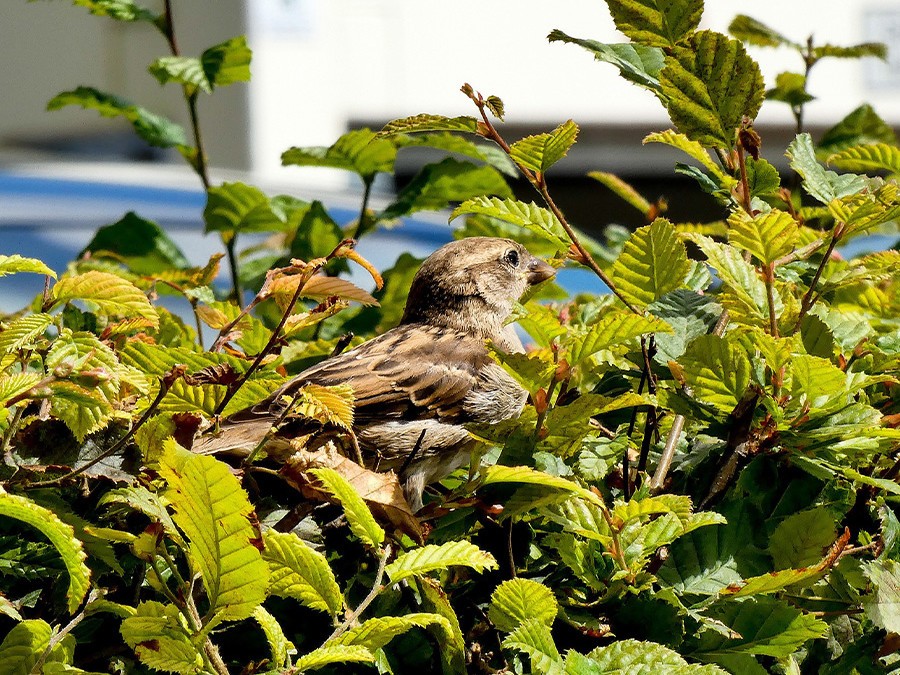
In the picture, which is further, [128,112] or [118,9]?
[128,112]

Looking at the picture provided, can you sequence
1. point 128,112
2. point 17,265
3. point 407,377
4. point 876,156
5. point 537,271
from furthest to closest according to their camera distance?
point 537,271
point 128,112
point 407,377
point 876,156
point 17,265

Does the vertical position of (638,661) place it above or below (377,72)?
above

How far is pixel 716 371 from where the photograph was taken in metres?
1.17

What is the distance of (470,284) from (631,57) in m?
1.06

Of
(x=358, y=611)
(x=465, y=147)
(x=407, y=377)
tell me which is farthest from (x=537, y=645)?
(x=465, y=147)

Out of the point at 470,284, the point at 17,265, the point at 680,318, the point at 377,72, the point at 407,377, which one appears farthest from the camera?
the point at 377,72

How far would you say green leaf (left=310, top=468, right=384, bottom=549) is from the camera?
1003 mm

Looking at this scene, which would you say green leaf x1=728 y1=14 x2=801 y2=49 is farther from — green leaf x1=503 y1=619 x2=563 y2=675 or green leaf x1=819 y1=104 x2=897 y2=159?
green leaf x1=503 y1=619 x2=563 y2=675

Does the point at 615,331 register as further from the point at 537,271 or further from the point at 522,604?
the point at 537,271

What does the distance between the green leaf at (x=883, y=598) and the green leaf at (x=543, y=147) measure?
535mm

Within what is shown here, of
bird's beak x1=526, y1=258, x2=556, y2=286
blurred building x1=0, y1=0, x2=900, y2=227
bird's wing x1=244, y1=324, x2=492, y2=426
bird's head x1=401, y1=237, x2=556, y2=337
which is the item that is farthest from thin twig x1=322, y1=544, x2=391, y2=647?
blurred building x1=0, y1=0, x2=900, y2=227

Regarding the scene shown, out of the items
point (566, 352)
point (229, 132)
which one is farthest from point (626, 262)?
point (229, 132)

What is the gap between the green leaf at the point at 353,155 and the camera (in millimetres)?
2068

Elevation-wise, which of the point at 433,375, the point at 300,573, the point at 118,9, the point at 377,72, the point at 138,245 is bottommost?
the point at 377,72
